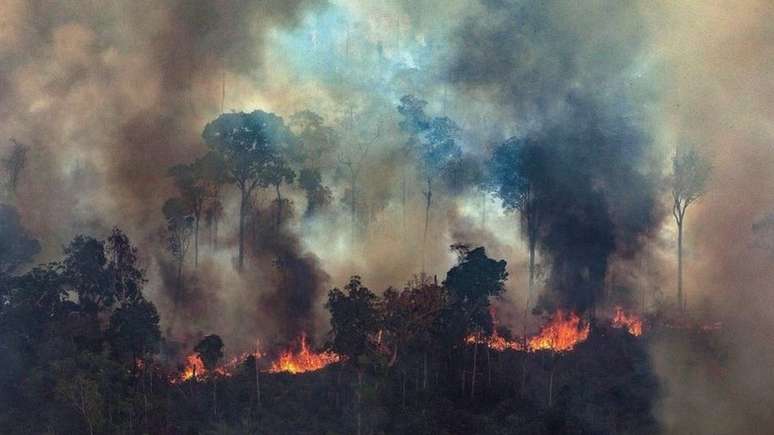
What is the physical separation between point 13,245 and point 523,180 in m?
44.1

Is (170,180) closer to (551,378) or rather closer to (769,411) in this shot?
(551,378)

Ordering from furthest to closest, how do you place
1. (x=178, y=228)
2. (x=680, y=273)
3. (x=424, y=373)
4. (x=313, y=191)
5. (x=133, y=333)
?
(x=313, y=191), (x=178, y=228), (x=680, y=273), (x=424, y=373), (x=133, y=333)

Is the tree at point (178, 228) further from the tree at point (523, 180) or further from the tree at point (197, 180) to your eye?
the tree at point (523, 180)

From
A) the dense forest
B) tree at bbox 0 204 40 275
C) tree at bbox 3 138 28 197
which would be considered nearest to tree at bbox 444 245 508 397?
the dense forest

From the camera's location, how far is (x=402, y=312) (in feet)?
198

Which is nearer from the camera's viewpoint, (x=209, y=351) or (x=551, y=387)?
(x=209, y=351)

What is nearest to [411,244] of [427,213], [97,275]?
[427,213]

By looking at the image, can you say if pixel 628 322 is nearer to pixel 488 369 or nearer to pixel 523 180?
pixel 523 180

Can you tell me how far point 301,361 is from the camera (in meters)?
65.2

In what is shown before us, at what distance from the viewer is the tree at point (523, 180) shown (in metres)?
76.9

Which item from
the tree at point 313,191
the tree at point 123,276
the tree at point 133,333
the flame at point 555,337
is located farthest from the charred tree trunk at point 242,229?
the flame at point 555,337

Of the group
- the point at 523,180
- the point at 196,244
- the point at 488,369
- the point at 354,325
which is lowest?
the point at 488,369

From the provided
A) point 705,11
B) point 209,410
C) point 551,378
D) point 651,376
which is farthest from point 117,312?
point 705,11

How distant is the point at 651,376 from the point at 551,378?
22.5 feet
